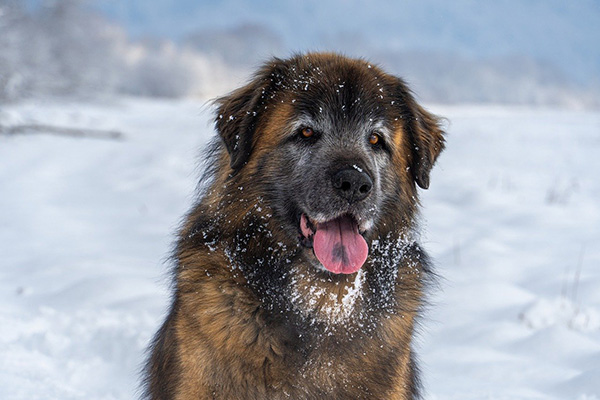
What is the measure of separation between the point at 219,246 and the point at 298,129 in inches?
29.0

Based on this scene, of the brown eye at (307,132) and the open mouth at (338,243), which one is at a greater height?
the brown eye at (307,132)

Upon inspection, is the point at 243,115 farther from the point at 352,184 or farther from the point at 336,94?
the point at 352,184

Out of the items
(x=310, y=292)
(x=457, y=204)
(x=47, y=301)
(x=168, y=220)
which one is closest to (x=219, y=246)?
(x=310, y=292)

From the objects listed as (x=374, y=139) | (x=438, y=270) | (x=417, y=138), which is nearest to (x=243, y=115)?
(x=374, y=139)

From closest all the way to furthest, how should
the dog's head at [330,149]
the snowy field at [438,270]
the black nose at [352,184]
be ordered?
1. the black nose at [352,184]
2. the dog's head at [330,149]
3. the snowy field at [438,270]

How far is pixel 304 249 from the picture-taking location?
9.72ft

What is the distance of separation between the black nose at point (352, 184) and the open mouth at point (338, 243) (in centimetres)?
15

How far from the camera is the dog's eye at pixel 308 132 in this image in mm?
3041

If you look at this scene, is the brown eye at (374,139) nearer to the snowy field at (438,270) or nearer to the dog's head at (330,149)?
the dog's head at (330,149)

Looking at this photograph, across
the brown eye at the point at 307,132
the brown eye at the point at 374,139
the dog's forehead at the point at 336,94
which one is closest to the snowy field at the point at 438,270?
the brown eye at the point at 374,139

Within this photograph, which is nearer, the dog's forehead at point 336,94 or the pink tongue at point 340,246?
the pink tongue at point 340,246

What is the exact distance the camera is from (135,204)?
989 centimetres

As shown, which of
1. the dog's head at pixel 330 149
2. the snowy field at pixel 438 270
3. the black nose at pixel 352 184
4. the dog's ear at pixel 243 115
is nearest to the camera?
the black nose at pixel 352 184

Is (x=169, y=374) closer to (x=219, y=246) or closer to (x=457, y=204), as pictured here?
(x=219, y=246)
